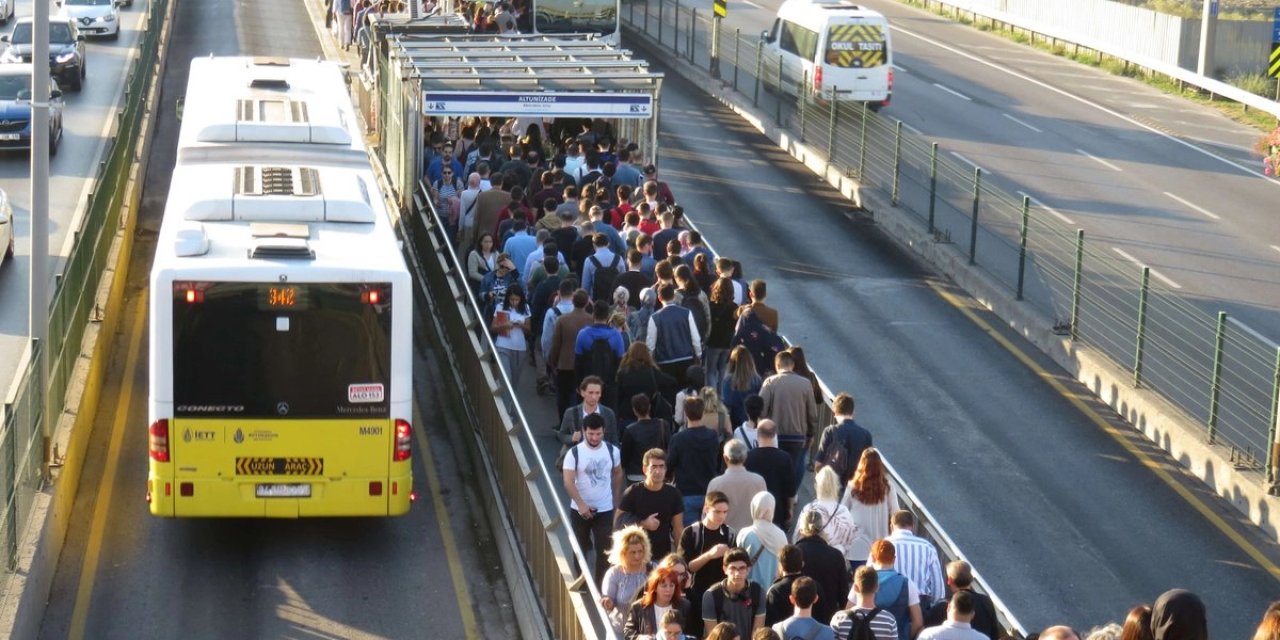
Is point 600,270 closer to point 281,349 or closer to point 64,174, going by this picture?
point 281,349

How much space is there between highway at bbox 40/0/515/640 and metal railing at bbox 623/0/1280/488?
24.3 feet

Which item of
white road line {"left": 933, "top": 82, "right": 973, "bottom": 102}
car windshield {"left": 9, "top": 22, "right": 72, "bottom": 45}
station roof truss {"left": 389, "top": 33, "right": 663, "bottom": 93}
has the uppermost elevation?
station roof truss {"left": 389, "top": 33, "right": 663, "bottom": 93}

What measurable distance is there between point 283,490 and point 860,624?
5975 millimetres

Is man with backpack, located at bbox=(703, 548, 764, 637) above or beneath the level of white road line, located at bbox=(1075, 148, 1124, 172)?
above

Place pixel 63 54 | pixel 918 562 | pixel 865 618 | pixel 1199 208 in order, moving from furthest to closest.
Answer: pixel 63 54, pixel 1199 208, pixel 918 562, pixel 865 618

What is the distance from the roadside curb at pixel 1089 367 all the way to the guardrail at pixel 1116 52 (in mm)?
9837

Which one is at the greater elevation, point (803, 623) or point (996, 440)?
point (803, 623)

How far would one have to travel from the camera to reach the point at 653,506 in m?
12.0

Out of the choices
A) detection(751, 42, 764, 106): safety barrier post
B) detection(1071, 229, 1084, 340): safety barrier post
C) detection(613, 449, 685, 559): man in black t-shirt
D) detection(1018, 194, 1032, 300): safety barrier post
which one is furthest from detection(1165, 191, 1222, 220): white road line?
detection(613, 449, 685, 559): man in black t-shirt

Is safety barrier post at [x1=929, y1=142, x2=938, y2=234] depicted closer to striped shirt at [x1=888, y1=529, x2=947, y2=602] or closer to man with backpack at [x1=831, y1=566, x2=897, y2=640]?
striped shirt at [x1=888, y1=529, x2=947, y2=602]


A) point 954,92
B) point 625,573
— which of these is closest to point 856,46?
point 954,92

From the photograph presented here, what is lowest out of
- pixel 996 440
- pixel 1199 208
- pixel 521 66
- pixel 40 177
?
pixel 996 440

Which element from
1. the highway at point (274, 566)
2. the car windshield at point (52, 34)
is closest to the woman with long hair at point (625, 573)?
the highway at point (274, 566)

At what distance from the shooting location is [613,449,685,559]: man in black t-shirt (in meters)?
12.0
